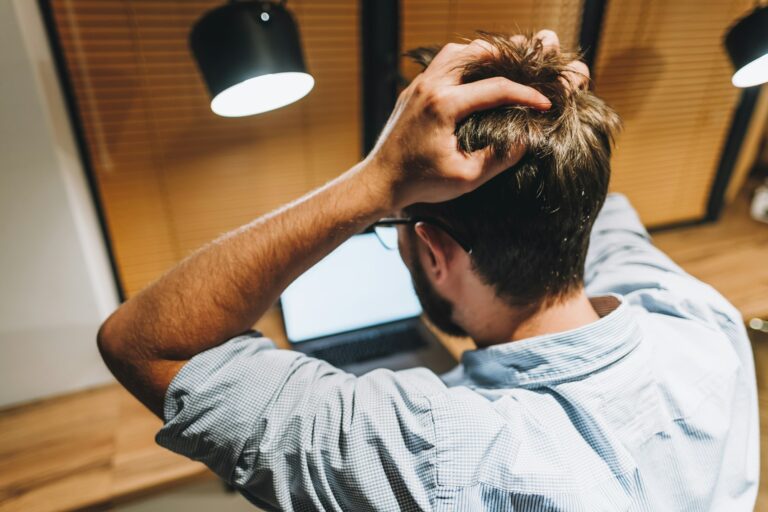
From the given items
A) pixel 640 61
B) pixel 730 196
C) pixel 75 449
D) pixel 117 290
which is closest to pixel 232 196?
pixel 117 290

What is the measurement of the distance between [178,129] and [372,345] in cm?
84

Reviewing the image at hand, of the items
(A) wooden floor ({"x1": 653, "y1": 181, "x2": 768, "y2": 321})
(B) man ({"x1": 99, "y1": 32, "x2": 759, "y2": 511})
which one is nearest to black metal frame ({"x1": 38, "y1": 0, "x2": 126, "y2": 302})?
(B) man ({"x1": 99, "y1": 32, "x2": 759, "y2": 511})

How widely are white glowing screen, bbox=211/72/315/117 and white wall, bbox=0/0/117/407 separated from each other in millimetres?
470

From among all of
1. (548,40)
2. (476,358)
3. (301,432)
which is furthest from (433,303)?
(548,40)

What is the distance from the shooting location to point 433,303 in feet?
2.67

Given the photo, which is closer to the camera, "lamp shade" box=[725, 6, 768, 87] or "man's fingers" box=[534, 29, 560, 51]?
"man's fingers" box=[534, 29, 560, 51]

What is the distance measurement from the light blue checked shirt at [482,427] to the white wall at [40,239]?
757 mm

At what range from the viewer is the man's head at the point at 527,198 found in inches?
23.0

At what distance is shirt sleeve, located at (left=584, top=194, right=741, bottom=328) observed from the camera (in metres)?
0.81

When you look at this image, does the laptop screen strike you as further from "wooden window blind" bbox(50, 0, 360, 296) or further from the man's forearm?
the man's forearm

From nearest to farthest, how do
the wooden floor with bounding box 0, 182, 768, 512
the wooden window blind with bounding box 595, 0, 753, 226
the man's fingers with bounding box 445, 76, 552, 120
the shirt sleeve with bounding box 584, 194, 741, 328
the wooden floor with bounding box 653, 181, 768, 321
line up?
the man's fingers with bounding box 445, 76, 552, 120 → the shirt sleeve with bounding box 584, 194, 741, 328 → the wooden floor with bounding box 0, 182, 768, 512 → the wooden floor with bounding box 653, 181, 768, 321 → the wooden window blind with bounding box 595, 0, 753, 226

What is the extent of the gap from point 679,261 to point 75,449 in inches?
83.0

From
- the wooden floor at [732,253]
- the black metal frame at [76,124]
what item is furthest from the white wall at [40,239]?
the wooden floor at [732,253]

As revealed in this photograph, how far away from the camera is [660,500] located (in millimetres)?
609
